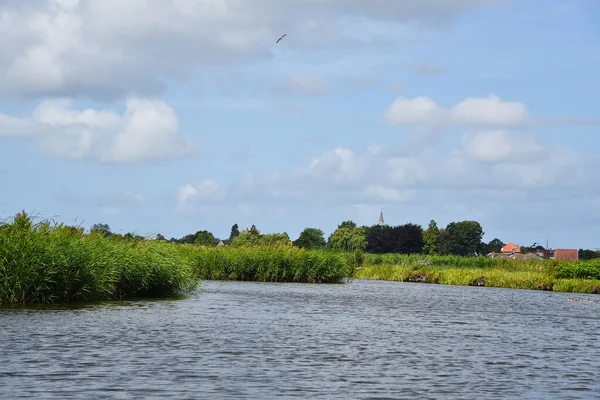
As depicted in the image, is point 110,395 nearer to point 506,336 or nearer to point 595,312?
point 506,336

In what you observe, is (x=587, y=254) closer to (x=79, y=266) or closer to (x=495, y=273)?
(x=495, y=273)

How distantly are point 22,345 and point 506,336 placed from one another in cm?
1734

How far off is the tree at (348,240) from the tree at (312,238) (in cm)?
391

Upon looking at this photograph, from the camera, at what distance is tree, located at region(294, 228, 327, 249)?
168m

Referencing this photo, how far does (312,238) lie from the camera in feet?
594

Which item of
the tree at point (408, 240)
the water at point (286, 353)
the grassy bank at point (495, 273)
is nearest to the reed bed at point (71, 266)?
the water at point (286, 353)


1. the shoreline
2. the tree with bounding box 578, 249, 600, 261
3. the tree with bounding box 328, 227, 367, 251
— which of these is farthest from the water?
the tree with bounding box 328, 227, 367, 251

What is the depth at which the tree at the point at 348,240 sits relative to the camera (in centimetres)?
17438

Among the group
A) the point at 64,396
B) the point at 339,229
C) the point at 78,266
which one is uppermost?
the point at 339,229

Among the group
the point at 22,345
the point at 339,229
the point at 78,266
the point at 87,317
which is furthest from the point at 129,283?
the point at 339,229

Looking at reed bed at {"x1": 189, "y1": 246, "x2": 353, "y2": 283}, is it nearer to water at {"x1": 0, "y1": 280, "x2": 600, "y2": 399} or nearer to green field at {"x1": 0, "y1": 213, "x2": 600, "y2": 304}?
green field at {"x1": 0, "y1": 213, "x2": 600, "y2": 304}

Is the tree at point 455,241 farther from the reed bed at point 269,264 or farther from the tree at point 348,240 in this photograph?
the reed bed at point 269,264

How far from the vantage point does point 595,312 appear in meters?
42.8

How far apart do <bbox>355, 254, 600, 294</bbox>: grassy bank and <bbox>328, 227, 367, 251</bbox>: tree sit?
7072 centimetres
